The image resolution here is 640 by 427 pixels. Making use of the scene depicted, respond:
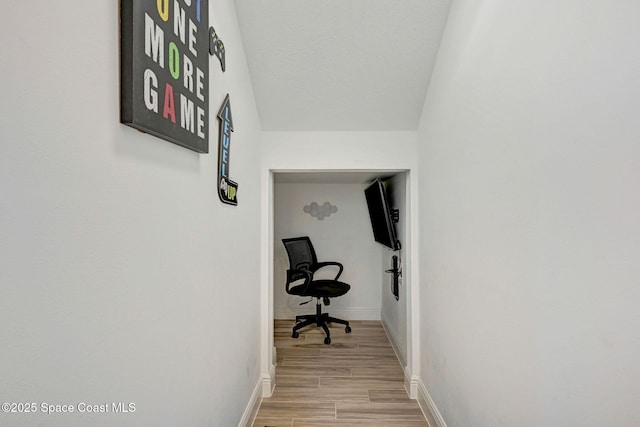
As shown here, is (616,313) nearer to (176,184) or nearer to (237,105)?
(176,184)

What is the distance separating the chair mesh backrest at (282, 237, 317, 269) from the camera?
3.99 meters

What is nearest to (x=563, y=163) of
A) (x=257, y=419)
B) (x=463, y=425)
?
(x=463, y=425)

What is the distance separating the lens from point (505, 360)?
1251 mm

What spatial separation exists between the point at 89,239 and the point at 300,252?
345cm

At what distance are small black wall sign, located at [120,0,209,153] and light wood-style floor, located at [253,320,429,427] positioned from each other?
204 centimetres

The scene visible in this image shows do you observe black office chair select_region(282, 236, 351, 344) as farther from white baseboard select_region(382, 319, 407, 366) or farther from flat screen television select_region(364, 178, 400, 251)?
flat screen television select_region(364, 178, 400, 251)

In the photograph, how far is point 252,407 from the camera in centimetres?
221

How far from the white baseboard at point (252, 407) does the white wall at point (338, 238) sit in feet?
6.73

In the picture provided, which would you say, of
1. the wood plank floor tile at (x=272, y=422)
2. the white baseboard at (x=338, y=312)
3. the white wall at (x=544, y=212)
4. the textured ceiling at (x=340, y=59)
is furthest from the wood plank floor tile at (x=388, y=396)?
the textured ceiling at (x=340, y=59)

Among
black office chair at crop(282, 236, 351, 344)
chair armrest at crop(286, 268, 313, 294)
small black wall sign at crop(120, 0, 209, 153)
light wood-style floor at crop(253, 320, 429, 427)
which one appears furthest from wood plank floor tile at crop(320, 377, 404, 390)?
small black wall sign at crop(120, 0, 209, 153)

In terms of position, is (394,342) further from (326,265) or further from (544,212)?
(544,212)

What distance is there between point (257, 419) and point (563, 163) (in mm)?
2370

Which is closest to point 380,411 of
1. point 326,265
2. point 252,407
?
point 252,407

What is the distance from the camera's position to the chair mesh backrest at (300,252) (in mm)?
3994
